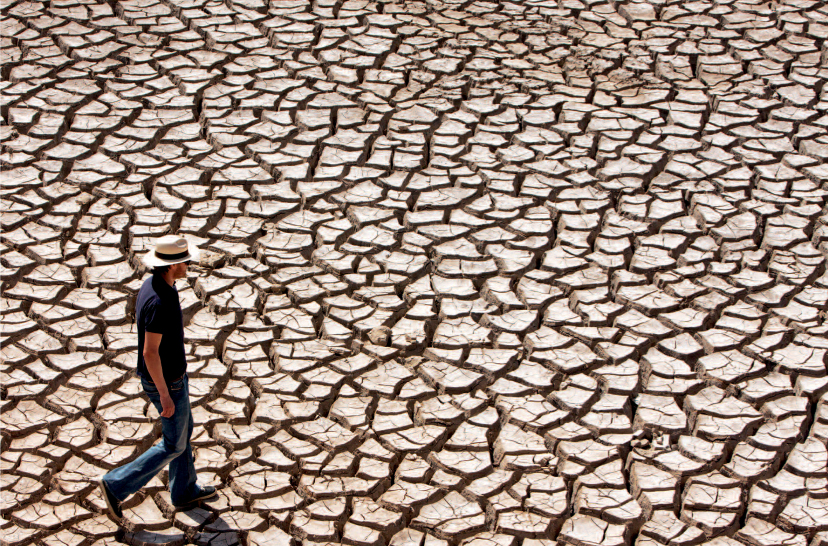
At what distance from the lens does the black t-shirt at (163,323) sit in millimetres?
3428

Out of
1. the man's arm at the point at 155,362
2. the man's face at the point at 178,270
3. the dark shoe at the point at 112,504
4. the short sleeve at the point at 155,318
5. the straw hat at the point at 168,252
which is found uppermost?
the straw hat at the point at 168,252

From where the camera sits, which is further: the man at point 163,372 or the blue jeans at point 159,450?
the blue jeans at point 159,450

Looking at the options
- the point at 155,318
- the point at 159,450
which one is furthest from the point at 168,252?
the point at 159,450

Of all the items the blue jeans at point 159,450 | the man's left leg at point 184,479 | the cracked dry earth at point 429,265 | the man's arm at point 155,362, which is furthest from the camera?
the cracked dry earth at point 429,265

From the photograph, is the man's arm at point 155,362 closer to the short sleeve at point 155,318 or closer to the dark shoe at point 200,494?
the short sleeve at point 155,318

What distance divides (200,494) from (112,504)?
0.33 metres

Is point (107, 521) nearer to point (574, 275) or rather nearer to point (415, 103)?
point (574, 275)

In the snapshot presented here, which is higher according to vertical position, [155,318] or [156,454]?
[155,318]

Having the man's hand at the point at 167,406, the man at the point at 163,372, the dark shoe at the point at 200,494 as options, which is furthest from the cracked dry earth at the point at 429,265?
the man's hand at the point at 167,406

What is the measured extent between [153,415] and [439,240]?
75.4 inches

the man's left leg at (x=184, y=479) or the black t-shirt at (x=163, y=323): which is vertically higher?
the black t-shirt at (x=163, y=323)

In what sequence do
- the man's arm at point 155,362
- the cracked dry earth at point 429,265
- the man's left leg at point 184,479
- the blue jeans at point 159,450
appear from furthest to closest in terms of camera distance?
1. the cracked dry earth at point 429,265
2. the man's left leg at point 184,479
3. the blue jeans at point 159,450
4. the man's arm at point 155,362

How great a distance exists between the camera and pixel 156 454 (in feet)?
11.8

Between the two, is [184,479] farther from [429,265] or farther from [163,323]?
[429,265]
